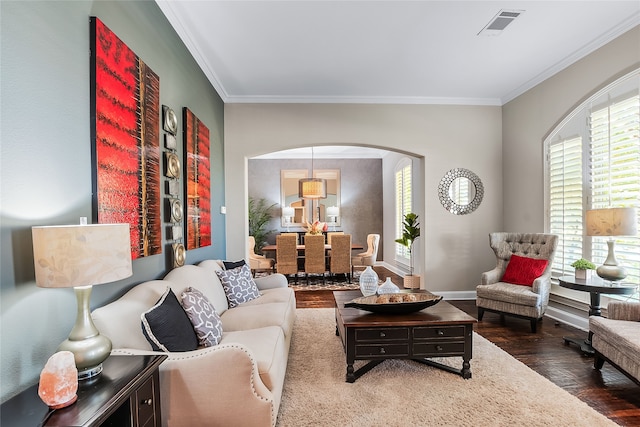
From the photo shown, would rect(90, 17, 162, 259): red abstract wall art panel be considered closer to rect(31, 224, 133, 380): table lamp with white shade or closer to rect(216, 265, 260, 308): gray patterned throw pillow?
rect(31, 224, 133, 380): table lamp with white shade

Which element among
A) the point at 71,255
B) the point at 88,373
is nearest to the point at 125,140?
the point at 71,255

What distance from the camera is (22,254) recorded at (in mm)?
1344

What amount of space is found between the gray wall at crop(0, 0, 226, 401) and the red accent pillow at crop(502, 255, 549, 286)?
406 cm

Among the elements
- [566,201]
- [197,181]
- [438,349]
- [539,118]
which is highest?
[539,118]

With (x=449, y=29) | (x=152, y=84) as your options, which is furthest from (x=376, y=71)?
(x=152, y=84)

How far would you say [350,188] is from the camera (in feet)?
29.2

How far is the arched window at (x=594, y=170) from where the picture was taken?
10.4 ft

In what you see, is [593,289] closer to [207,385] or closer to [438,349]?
[438,349]

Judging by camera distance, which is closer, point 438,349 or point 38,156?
point 38,156

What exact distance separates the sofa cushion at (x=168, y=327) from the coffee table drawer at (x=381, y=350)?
1211 millimetres

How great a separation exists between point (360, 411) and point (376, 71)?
3.62 m

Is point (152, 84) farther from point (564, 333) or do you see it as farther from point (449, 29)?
point (564, 333)

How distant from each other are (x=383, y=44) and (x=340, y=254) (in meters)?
3.91

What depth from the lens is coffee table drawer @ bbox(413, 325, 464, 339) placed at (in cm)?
255
